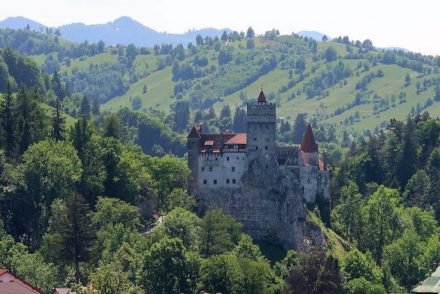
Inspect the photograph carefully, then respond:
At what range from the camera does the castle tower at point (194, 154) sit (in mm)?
139250

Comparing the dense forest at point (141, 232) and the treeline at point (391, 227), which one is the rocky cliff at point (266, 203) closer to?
the dense forest at point (141, 232)

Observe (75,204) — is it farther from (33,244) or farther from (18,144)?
(18,144)

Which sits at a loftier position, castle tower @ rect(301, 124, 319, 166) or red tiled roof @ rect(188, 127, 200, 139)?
red tiled roof @ rect(188, 127, 200, 139)

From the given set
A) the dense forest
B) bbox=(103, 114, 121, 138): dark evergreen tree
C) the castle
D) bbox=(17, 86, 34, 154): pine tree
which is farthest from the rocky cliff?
bbox=(17, 86, 34, 154): pine tree

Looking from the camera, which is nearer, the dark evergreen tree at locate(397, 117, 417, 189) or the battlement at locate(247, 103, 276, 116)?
the battlement at locate(247, 103, 276, 116)

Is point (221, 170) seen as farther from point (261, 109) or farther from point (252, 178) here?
point (261, 109)

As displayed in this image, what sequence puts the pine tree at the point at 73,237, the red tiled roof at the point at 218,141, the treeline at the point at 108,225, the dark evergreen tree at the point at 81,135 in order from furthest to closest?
the dark evergreen tree at the point at 81,135
the red tiled roof at the point at 218,141
the pine tree at the point at 73,237
the treeline at the point at 108,225

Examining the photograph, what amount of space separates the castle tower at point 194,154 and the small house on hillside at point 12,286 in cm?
4776

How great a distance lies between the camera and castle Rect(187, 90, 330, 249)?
139 metres

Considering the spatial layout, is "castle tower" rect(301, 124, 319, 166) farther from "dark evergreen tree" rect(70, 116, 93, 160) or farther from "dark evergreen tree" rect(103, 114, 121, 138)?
"dark evergreen tree" rect(70, 116, 93, 160)

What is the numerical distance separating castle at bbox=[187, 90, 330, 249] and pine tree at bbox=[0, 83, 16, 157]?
70.0 ft

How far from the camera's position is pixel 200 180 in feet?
A: 456

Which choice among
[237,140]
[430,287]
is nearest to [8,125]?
Result: [237,140]

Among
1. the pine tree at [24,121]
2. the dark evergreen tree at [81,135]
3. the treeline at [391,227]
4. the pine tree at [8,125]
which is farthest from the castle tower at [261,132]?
the pine tree at [8,125]
